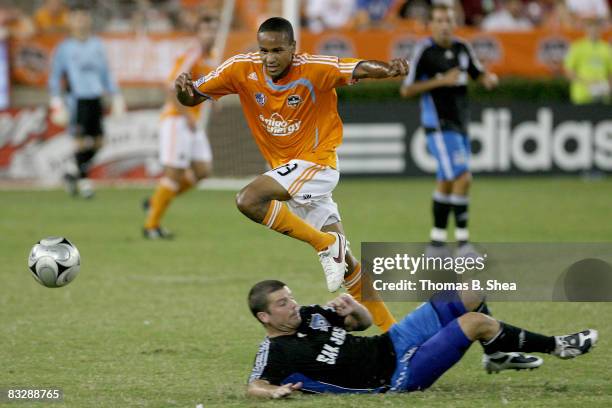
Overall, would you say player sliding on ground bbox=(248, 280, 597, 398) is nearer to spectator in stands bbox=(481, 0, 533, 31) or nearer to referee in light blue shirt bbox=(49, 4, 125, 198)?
referee in light blue shirt bbox=(49, 4, 125, 198)

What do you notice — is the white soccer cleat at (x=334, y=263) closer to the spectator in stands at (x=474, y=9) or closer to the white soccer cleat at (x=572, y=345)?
the white soccer cleat at (x=572, y=345)

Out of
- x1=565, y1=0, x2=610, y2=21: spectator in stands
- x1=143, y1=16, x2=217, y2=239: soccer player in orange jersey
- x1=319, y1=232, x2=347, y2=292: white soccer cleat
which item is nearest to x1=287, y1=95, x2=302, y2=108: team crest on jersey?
x1=319, y1=232, x2=347, y2=292: white soccer cleat

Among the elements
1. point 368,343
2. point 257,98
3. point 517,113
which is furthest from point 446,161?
point 517,113

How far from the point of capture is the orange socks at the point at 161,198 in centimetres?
1366

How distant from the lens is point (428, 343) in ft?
20.5

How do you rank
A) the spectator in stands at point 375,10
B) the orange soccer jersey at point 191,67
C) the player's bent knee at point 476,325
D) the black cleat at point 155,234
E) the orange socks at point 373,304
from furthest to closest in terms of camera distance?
the spectator in stands at point 375,10
the black cleat at point 155,234
the orange soccer jersey at point 191,67
the orange socks at point 373,304
the player's bent knee at point 476,325

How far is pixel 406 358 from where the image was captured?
6.37 meters

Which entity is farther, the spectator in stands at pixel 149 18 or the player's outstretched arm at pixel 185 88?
the spectator in stands at pixel 149 18

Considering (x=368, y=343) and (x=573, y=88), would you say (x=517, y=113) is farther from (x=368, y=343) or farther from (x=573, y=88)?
(x=368, y=343)

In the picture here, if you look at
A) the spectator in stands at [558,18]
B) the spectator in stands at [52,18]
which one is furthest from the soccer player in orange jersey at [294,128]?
the spectator in stands at [558,18]

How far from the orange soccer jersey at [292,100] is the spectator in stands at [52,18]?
14.4 m

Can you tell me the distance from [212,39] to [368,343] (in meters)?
7.86

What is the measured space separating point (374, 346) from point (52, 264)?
2713 mm

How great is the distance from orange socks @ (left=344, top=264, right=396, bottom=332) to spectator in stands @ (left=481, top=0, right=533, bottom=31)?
49.0 ft
